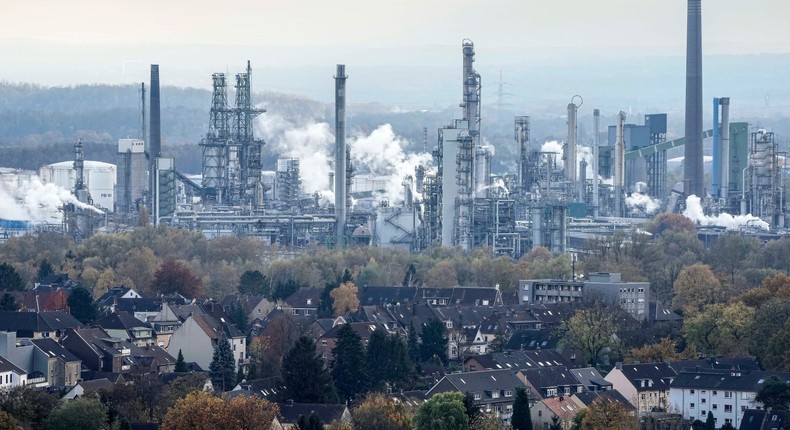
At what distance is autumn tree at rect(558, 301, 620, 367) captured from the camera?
4806 cm

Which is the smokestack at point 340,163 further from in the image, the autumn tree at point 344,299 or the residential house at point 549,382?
the residential house at point 549,382

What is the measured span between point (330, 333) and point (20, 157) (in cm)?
8274

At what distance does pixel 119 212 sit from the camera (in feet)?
305

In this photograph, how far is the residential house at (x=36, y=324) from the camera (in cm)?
4603

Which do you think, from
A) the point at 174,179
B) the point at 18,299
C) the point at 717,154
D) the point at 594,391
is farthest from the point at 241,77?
the point at 594,391

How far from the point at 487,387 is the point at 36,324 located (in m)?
11.1

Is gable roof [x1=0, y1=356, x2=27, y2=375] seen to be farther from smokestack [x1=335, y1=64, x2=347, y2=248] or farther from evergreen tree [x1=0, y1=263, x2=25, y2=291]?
smokestack [x1=335, y1=64, x2=347, y2=248]

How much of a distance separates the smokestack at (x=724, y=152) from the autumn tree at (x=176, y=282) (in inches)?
1592

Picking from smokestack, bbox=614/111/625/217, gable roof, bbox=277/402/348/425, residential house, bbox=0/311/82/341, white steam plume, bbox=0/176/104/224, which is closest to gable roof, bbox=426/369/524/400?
gable roof, bbox=277/402/348/425

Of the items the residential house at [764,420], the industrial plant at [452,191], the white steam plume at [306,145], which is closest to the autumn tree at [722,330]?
the residential house at [764,420]

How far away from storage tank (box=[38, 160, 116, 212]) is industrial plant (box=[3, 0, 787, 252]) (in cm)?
10

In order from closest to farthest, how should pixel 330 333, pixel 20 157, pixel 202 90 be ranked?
1. pixel 330 333
2. pixel 20 157
3. pixel 202 90

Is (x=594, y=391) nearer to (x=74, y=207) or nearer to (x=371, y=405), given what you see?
(x=371, y=405)

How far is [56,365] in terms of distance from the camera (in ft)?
138
